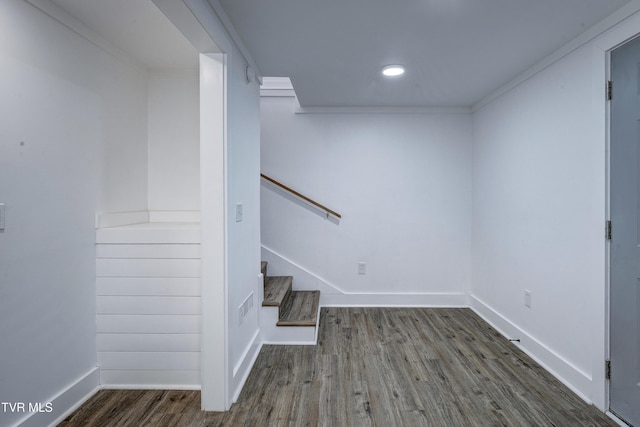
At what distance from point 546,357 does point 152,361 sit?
104 inches

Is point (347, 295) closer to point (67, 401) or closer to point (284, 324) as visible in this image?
point (284, 324)

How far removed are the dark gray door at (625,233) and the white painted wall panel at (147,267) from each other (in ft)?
7.77

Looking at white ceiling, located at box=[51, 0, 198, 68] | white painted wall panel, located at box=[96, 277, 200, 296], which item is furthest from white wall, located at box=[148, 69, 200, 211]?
white painted wall panel, located at box=[96, 277, 200, 296]

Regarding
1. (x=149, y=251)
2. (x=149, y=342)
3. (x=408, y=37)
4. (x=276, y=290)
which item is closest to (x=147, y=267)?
(x=149, y=251)

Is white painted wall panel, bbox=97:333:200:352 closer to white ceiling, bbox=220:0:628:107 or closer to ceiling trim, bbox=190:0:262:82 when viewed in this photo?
ceiling trim, bbox=190:0:262:82

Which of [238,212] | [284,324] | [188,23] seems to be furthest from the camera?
[284,324]

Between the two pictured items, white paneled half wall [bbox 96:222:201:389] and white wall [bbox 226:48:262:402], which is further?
white paneled half wall [bbox 96:222:201:389]

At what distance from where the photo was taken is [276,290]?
10.4 feet

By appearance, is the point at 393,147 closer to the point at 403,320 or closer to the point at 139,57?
the point at 403,320

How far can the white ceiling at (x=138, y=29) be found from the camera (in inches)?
71.8

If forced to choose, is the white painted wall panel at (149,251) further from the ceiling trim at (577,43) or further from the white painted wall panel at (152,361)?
the ceiling trim at (577,43)

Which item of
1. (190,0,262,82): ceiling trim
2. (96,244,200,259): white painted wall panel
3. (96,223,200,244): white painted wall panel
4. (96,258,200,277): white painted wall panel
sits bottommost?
(96,258,200,277): white painted wall panel

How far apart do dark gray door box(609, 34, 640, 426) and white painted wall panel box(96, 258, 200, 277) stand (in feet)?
7.77

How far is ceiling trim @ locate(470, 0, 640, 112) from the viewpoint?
1.75m
